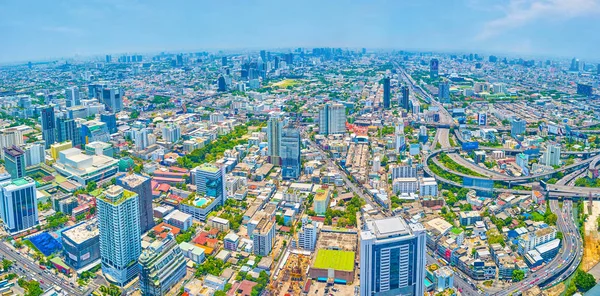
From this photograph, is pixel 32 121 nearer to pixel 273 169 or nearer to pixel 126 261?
pixel 273 169

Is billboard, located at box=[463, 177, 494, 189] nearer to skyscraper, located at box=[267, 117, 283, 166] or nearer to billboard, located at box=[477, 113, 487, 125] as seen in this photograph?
skyscraper, located at box=[267, 117, 283, 166]

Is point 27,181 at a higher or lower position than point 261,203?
higher

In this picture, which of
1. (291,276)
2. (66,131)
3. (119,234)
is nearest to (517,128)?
(291,276)

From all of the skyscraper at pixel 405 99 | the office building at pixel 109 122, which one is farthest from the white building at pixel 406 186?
the office building at pixel 109 122

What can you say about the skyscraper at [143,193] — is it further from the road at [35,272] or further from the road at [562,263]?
the road at [562,263]

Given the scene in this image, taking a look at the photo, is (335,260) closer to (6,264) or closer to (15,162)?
(6,264)

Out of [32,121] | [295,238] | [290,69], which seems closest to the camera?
[295,238]

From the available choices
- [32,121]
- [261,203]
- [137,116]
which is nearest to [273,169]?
[261,203]

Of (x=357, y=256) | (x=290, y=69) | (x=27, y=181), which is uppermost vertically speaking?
(x=290, y=69)
